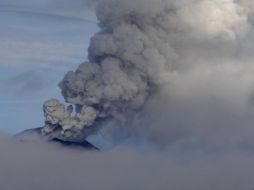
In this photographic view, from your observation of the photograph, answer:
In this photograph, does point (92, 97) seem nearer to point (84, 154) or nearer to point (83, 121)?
point (83, 121)

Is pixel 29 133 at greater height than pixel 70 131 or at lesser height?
greater

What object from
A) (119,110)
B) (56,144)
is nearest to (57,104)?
(119,110)

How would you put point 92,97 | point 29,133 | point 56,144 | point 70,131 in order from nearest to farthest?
point 92,97
point 70,131
point 56,144
point 29,133

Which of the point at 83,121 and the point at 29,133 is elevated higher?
the point at 29,133

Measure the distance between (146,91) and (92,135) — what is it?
11.2 meters

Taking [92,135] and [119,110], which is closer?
[119,110]

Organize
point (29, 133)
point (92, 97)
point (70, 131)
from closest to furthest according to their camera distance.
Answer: point (92, 97)
point (70, 131)
point (29, 133)

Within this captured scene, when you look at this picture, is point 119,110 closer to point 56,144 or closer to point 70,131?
point 70,131

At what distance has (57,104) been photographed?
8750 cm

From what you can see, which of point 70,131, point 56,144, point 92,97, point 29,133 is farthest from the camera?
point 29,133

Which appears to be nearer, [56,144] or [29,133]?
[56,144]

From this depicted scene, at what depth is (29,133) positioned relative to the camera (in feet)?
427

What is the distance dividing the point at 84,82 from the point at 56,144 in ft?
92.7

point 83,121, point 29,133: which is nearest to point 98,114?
point 83,121
